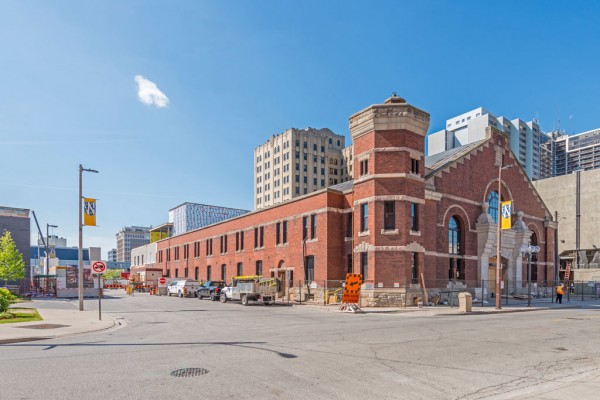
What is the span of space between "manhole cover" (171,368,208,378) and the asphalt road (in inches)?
4.3

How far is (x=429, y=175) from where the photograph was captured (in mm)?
35156

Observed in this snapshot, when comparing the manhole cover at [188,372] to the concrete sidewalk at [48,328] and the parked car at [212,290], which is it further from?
the parked car at [212,290]

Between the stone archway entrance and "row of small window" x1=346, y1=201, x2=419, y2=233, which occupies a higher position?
"row of small window" x1=346, y1=201, x2=419, y2=233

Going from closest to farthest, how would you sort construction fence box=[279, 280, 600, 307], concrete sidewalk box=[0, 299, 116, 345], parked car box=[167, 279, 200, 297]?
concrete sidewalk box=[0, 299, 116, 345]
construction fence box=[279, 280, 600, 307]
parked car box=[167, 279, 200, 297]

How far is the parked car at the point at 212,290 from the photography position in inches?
1553

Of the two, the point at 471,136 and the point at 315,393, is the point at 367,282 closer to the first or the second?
the point at 315,393

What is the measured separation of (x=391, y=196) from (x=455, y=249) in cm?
985

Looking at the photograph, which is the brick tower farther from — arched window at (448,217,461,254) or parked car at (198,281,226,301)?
parked car at (198,281,226,301)

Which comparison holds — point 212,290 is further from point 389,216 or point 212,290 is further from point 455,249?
point 455,249

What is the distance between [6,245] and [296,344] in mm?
43997

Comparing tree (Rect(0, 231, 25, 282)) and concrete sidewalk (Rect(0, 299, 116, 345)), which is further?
tree (Rect(0, 231, 25, 282))

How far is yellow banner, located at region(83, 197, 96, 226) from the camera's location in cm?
Answer: 2764

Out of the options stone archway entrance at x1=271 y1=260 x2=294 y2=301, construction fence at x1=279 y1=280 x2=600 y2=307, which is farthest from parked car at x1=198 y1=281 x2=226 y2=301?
construction fence at x1=279 y1=280 x2=600 y2=307

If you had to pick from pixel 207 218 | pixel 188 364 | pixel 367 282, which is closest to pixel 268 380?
pixel 188 364
